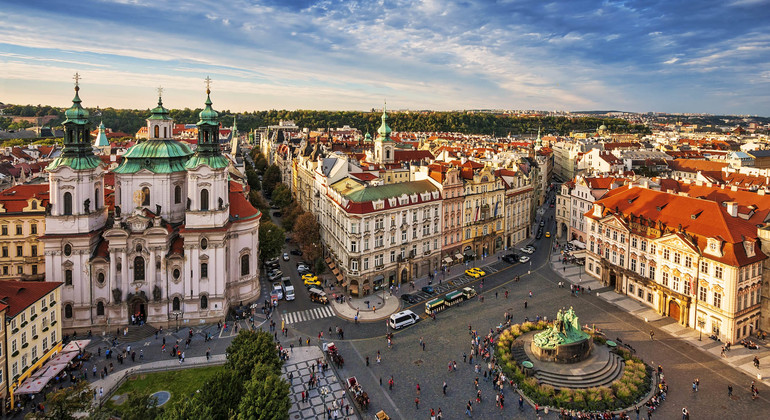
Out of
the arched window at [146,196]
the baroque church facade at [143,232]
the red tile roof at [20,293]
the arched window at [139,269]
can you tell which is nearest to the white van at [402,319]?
the baroque church facade at [143,232]

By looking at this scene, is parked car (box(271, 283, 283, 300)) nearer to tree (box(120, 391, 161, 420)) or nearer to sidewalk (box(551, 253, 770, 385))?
tree (box(120, 391, 161, 420))

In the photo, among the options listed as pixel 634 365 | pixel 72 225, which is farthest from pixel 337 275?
pixel 634 365

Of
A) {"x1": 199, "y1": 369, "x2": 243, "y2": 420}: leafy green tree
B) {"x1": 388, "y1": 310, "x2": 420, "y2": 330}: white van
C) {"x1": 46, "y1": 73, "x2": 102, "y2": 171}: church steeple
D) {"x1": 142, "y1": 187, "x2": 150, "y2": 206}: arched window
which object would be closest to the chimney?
{"x1": 388, "y1": 310, "x2": 420, "y2": 330}: white van

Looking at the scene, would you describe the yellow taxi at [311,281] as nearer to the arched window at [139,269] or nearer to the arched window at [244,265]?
the arched window at [244,265]

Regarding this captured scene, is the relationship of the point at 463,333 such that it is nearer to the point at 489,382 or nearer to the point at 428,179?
the point at 489,382

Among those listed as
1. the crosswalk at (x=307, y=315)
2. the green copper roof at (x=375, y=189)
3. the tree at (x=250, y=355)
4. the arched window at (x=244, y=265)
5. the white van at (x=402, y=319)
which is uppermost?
the green copper roof at (x=375, y=189)

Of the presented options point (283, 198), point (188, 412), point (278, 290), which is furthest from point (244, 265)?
point (283, 198)

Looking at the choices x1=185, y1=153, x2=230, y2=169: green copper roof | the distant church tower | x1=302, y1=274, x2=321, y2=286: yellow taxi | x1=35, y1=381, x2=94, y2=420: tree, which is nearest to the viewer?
x1=35, y1=381, x2=94, y2=420: tree
